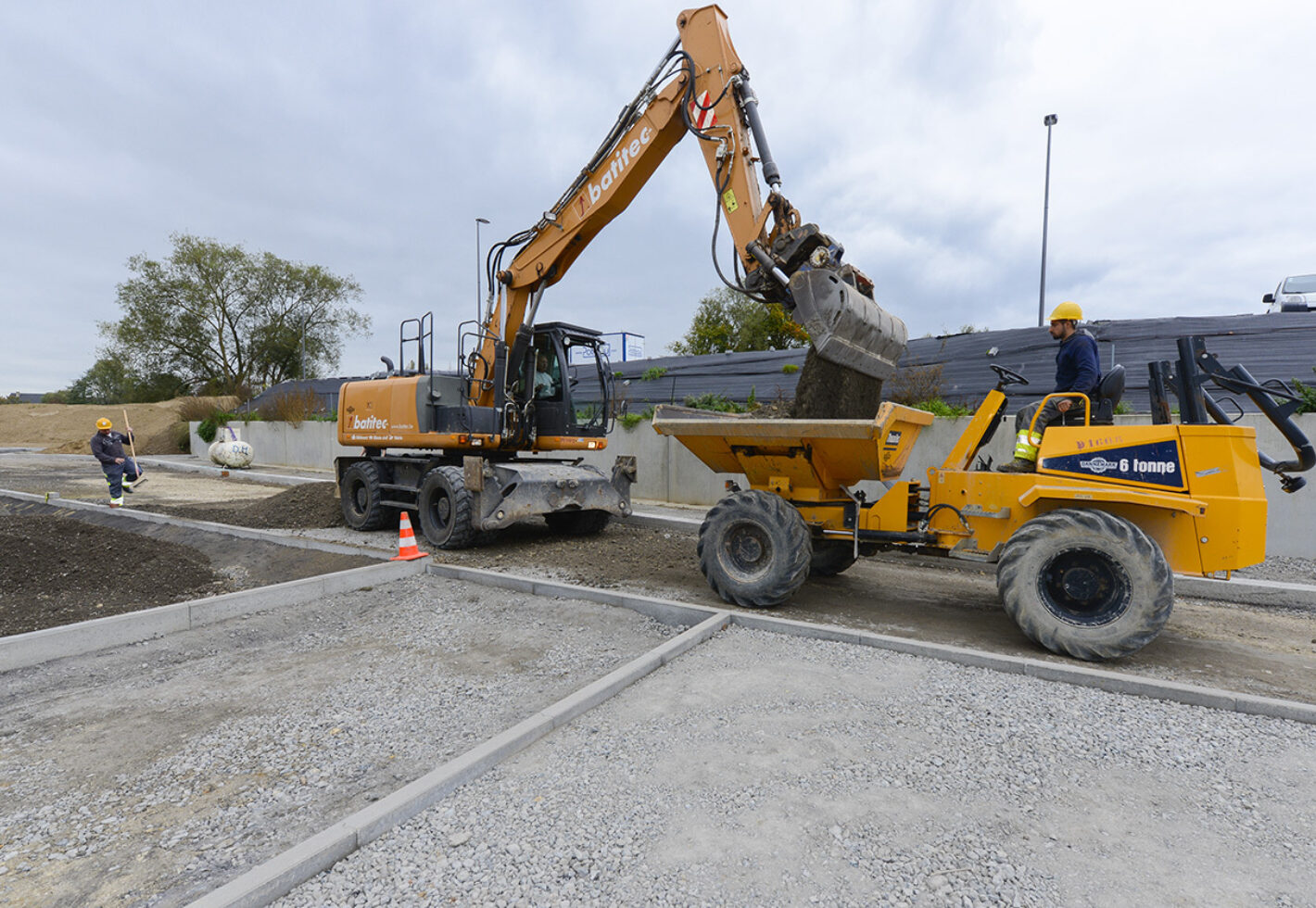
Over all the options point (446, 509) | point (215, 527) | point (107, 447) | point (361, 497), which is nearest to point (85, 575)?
point (215, 527)

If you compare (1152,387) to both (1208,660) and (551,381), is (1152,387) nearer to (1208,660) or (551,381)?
(1208,660)

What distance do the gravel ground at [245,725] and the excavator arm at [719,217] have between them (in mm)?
2801

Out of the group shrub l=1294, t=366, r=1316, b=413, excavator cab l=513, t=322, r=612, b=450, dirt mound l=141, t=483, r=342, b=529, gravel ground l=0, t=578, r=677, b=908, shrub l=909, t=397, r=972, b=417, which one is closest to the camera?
gravel ground l=0, t=578, r=677, b=908

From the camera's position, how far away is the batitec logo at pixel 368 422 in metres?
9.08

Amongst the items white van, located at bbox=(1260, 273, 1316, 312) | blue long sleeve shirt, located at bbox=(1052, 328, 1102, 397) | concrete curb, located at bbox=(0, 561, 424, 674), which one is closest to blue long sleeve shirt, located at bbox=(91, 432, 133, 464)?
concrete curb, located at bbox=(0, 561, 424, 674)

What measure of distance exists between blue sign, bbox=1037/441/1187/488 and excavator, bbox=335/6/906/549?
1622mm

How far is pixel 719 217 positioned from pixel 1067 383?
3.21 metres

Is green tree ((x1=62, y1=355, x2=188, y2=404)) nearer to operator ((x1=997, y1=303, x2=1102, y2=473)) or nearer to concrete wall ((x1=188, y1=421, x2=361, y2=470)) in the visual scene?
concrete wall ((x1=188, y1=421, x2=361, y2=470))

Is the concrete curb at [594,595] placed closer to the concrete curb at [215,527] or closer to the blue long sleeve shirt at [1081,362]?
the concrete curb at [215,527]

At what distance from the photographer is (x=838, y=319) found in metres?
5.09

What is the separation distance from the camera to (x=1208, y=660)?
446cm

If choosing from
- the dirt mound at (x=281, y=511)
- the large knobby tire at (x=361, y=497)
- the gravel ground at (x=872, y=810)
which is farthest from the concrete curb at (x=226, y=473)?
the gravel ground at (x=872, y=810)

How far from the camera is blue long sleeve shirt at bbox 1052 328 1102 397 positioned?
4836 millimetres

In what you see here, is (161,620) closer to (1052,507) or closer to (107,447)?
(1052,507)
